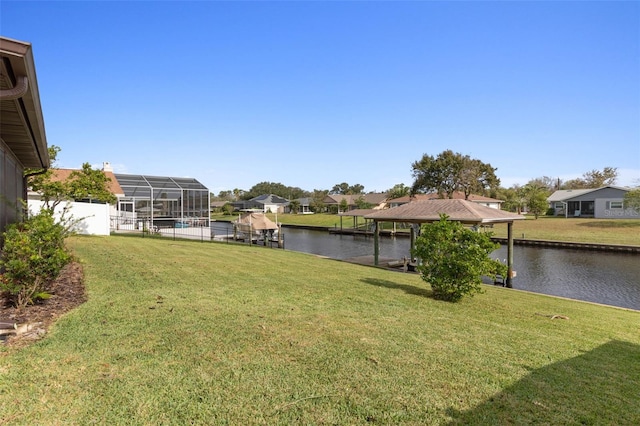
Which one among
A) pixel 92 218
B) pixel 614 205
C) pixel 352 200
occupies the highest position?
pixel 352 200

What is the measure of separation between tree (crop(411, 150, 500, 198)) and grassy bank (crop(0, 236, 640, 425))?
39.8 meters

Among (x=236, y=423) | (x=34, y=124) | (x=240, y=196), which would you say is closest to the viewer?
Result: (x=236, y=423)

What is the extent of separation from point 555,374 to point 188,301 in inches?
191

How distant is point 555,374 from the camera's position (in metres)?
3.65

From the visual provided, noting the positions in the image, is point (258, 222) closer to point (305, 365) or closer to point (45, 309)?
point (45, 309)

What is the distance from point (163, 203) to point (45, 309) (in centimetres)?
2421

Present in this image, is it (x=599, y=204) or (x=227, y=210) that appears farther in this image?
(x=227, y=210)

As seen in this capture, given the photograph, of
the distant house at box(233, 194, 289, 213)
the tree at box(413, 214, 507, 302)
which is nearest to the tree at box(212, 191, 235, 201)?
the distant house at box(233, 194, 289, 213)

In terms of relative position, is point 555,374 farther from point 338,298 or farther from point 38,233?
point 38,233

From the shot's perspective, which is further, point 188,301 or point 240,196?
point 240,196

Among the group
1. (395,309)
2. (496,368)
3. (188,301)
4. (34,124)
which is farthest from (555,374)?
(34,124)

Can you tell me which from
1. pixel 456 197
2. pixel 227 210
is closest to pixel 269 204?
pixel 227 210

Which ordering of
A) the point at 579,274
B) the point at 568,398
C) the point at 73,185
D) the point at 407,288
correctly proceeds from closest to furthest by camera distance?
the point at 568,398 < the point at 407,288 < the point at 579,274 < the point at 73,185

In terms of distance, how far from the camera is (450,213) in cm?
1431
